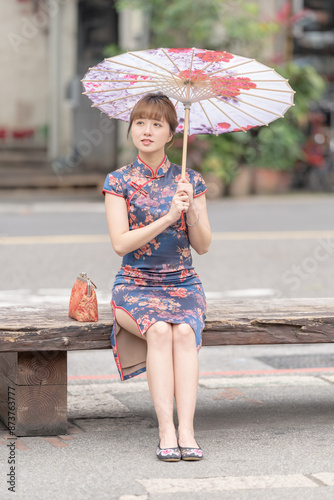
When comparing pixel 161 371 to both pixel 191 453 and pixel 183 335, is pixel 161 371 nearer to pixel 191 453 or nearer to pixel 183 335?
pixel 183 335

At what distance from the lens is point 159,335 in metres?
4.36

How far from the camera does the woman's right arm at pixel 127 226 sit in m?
4.43

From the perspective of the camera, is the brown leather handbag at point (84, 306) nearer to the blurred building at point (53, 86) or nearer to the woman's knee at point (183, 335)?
the woman's knee at point (183, 335)

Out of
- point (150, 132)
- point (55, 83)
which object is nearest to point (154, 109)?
point (150, 132)

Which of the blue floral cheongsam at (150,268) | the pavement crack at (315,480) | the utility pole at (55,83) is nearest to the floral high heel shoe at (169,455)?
the blue floral cheongsam at (150,268)

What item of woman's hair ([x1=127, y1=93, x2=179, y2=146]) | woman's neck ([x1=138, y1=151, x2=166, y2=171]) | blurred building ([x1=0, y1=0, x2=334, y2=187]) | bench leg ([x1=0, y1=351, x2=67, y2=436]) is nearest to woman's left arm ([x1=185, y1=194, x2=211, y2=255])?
woman's neck ([x1=138, y1=151, x2=166, y2=171])

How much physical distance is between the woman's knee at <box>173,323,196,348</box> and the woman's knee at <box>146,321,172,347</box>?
1.3 inches

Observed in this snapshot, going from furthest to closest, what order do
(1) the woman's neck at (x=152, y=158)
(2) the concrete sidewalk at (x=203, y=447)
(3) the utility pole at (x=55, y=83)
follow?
(3) the utility pole at (x=55, y=83) < (1) the woman's neck at (x=152, y=158) < (2) the concrete sidewalk at (x=203, y=447)

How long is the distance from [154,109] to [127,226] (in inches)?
22.4

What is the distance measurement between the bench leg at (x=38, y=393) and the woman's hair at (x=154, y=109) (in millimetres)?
1183

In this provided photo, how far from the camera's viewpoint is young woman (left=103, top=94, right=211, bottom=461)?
436cm

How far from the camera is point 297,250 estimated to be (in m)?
11.6

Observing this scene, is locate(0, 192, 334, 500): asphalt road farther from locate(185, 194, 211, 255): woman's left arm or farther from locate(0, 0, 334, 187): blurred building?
locate(0, 0, 334, 187): blurred building

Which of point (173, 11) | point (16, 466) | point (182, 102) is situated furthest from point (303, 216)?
point (16, 466)
